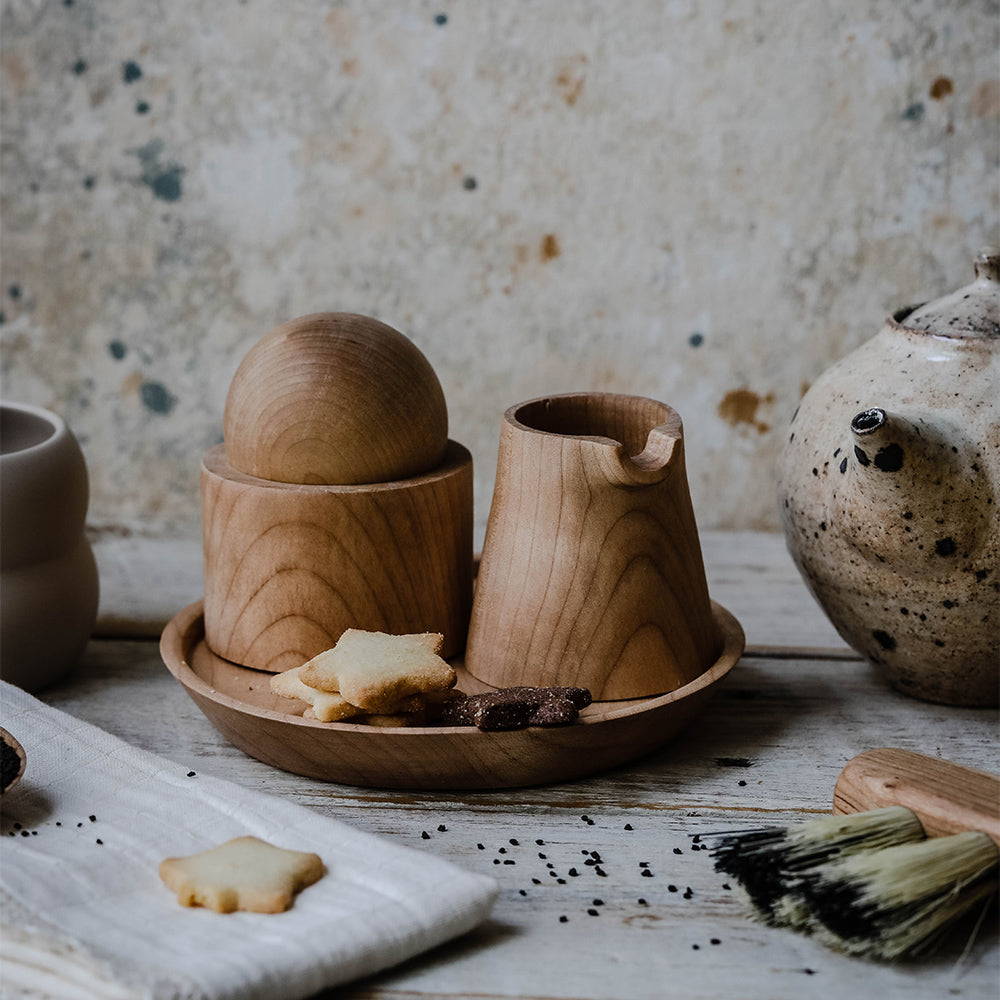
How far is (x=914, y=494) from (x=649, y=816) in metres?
0.24

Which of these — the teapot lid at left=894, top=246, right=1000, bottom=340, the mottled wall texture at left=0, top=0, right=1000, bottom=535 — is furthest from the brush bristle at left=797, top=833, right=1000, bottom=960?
the mottled wall texture at left=0, top=0, right=1000, bottom=535

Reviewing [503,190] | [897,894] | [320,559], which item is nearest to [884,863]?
[897,894]

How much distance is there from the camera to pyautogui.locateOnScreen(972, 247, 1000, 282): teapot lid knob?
736 mm

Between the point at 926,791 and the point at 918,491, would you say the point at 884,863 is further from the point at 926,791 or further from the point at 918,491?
the point at 918,491

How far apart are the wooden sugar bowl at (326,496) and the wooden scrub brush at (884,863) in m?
0.28

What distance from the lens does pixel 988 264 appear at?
29.1 inches

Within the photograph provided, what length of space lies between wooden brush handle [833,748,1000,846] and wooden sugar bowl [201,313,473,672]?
0.29 m

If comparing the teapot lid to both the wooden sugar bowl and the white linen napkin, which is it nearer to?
the wooden sugar bowl

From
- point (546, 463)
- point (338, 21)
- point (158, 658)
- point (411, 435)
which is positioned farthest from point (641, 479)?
point (338, 21)

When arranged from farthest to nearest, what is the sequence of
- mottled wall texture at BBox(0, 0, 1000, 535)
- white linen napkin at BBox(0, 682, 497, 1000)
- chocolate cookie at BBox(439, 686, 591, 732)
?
mottled wall texture at BBox(0, 0, 1000, 535)
chocolate cookie at BBox(439, 686, 591, 732)
white linen napkin at BBox(0, 682, 497, 1000)

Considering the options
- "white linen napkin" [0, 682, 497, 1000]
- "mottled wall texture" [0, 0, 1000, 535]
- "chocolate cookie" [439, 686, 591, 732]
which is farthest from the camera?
"mottled wall texture" [0, 0, 1000, 535]

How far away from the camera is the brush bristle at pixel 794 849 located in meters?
0.55

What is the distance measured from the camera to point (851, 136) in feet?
3.76

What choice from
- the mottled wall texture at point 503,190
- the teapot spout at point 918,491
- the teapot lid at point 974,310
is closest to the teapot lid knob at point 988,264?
the teapot lid at point 974,310
